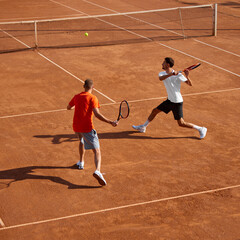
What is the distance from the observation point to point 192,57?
804 inches

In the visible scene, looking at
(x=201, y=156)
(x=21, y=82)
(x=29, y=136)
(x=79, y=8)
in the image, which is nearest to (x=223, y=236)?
(x=201, y=156)

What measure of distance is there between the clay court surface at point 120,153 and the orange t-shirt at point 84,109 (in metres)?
1.11

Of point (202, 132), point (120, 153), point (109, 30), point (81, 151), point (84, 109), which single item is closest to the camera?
point (84, 109)

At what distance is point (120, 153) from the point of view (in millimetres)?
12125

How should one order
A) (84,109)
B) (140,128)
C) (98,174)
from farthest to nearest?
(140,128) → (84,109) → (98,174)

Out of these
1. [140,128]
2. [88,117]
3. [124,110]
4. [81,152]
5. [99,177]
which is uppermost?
[88,117]

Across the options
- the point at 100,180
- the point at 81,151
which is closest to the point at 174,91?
the point at 81,151

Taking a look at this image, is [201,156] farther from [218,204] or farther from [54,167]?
[54,167]

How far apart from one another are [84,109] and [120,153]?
2094 millimetres

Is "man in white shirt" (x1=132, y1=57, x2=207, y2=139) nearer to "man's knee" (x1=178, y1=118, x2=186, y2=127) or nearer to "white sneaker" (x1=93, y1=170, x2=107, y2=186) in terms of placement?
"man's knee" (x1=178, y1=118, x2=186, y2=127)

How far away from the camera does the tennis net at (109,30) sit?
2250 cm

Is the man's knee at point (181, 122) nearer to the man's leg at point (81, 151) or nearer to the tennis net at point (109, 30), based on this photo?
the man's leg at point (81, 151)

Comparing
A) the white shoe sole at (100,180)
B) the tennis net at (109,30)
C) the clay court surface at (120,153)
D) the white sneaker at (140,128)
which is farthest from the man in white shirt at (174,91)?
the tennis net at (109,30)

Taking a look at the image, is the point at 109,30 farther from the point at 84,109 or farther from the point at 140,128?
the point at 84,109
